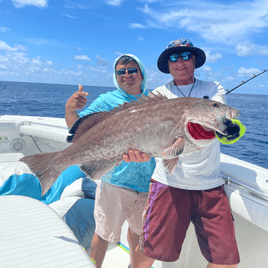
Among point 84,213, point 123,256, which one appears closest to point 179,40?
point 84,213

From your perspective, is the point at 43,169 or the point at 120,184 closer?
the point at 43,169

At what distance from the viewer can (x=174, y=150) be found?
198cm

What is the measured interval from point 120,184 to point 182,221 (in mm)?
850

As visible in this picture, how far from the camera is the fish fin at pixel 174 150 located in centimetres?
197

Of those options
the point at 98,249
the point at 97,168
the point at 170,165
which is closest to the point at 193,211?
the point at 170,165

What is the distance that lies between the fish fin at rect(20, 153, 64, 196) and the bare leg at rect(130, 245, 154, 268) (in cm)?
144

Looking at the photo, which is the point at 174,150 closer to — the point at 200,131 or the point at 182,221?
the point at 200,131

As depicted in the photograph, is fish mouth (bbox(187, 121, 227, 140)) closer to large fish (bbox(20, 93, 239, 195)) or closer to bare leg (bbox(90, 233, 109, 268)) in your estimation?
large fish (bbox(20, 93, 239, 195))

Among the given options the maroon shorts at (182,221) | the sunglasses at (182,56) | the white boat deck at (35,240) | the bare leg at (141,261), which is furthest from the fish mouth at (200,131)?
the bare leg at (141,261)

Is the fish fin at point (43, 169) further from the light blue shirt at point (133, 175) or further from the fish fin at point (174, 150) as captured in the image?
the fish fin at point (174, 150)

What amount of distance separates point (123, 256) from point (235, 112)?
307 centimetres

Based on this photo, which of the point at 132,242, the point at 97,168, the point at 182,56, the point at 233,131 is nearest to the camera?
the point at 233,131

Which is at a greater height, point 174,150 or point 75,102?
point 75,102

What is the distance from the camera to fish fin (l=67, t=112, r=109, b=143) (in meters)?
2.39
